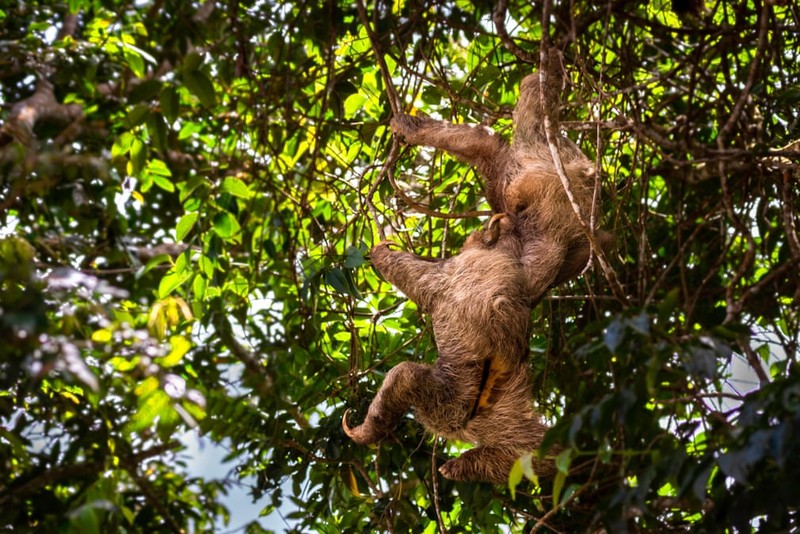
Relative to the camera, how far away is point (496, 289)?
14.8 ft

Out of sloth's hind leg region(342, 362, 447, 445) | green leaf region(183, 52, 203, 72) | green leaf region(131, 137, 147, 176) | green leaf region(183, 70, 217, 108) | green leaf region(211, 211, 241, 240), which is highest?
green leaf region(131, 137, 147, 176)

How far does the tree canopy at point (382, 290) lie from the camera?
323cm

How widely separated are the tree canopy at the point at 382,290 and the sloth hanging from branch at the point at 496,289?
0.64ft

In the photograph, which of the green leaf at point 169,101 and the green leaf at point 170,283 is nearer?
the green leaf at point 169,101

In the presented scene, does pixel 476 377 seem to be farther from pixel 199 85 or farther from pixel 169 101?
pixel 169 101

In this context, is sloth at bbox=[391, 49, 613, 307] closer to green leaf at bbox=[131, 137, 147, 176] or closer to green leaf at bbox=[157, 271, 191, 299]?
green leaf at bbox=[157, 271, 191, 299]

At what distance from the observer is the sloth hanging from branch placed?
177 inches

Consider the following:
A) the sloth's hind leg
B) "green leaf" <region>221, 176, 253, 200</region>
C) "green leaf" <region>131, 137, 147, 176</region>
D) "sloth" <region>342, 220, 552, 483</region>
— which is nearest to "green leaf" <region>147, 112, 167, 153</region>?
"green leaf" <region>221, 176, 253, 200</region>

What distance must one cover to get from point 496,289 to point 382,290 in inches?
85.0

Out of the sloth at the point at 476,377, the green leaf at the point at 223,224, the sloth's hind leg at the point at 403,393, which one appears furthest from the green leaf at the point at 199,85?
the sloth's hind leg at the point at 403,393

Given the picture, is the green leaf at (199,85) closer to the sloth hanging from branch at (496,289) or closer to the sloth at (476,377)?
the sloth hanging from branch at (496,289)

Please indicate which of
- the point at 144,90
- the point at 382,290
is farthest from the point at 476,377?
the point at 144,90

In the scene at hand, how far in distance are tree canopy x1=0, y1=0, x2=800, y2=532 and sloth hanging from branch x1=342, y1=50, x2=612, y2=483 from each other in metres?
0.19

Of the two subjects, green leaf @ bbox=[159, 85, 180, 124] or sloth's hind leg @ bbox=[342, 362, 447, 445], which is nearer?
sloth's hind leg @ bbox=[342, 362, 447, 445]
